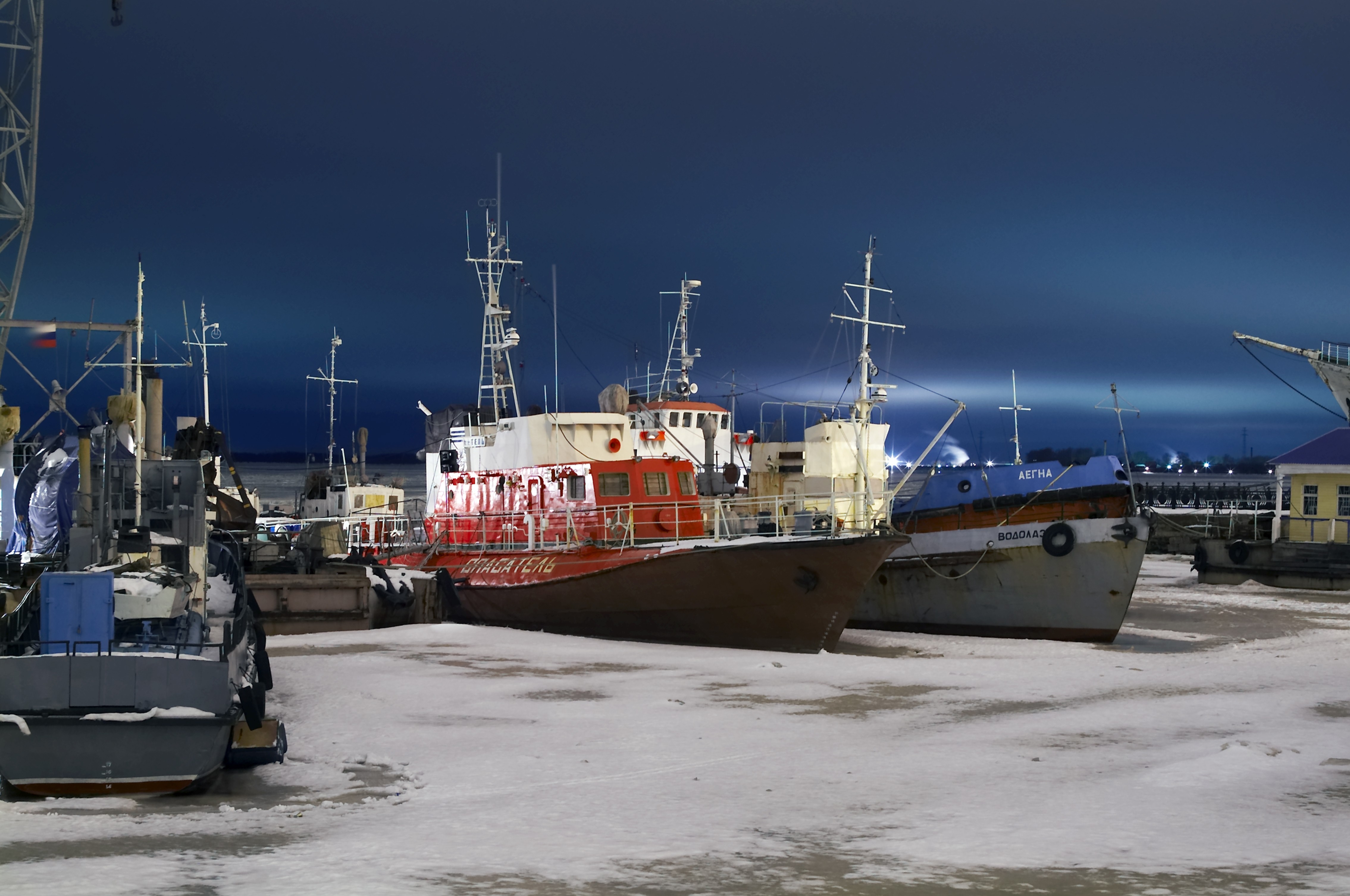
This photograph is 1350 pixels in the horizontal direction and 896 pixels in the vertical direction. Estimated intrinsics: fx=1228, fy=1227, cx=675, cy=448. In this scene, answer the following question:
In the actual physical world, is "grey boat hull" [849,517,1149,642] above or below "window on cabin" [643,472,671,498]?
below

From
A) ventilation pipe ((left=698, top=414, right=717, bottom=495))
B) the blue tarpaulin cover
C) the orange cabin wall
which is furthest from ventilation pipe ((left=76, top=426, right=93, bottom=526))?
ventilation pipe ((left=698, top=414, right=717, bottom=495))

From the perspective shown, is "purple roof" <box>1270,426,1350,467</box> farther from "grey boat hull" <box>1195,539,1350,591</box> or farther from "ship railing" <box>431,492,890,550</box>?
"ship railing" <box>431,492,890,550</box>

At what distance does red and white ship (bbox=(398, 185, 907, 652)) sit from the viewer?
19.9 metres

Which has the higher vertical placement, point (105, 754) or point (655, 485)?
point (655, 485)

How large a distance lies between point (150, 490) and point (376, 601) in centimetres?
898

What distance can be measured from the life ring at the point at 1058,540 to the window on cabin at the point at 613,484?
25.7 ft

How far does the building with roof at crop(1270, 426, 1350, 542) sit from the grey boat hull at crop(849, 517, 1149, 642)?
15439 mm

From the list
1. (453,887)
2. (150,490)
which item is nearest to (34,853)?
(453,887)

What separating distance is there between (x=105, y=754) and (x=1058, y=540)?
17.3 metres

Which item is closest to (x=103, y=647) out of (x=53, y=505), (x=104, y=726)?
(x=104, y=726)

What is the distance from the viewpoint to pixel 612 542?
73.1 feet

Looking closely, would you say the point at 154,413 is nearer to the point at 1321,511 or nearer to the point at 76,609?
the point at 76,609

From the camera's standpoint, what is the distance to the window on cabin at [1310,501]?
1410 inches

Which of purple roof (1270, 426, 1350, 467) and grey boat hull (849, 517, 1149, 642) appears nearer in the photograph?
grey boat hull (849, 517, 1149, 642)
